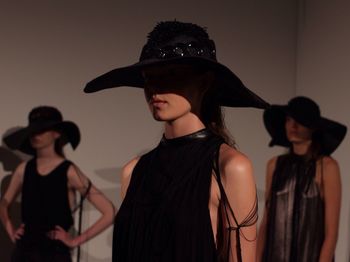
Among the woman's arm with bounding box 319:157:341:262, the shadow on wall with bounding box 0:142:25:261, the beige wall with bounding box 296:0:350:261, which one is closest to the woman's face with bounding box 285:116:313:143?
the woman's arm with bounding box 319:157:341:262

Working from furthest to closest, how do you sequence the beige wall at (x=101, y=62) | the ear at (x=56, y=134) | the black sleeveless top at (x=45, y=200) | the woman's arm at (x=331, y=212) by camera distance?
the beige wall at (x=101, y=62) < the ear at (x=56, y=134) < the black sleeveless top at (x=45, y=200) < the woman's arm at (x=331, y=212)

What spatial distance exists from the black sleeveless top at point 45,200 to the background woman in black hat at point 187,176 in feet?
4.94

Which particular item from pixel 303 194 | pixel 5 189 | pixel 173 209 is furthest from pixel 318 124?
pixel 5 189

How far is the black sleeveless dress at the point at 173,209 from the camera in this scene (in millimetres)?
1556

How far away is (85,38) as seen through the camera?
3.61 meters

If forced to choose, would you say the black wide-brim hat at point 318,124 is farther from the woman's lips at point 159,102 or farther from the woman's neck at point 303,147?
the woman's lips at point 159,102

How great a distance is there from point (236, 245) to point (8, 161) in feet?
7.43

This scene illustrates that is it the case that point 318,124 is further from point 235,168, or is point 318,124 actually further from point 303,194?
point 235,168

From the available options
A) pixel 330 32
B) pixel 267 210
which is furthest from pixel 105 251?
pixel 330 32

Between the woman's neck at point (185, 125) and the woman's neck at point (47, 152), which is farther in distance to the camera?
the woman's neck at point (47, 152)

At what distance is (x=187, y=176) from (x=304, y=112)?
160cm

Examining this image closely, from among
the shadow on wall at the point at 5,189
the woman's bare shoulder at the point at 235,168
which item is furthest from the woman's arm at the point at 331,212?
the shadow on wall at the point at 5,189

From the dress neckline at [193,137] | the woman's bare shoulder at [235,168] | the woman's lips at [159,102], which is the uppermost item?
the woman's lips at [159,102]

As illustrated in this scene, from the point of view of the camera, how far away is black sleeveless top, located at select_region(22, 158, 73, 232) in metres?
3.13
